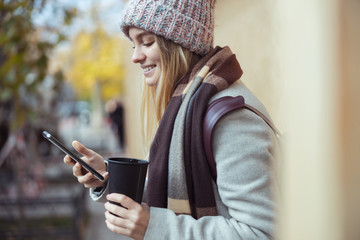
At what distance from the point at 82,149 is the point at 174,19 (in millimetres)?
646

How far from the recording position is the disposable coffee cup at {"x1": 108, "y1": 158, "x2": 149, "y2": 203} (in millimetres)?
1409

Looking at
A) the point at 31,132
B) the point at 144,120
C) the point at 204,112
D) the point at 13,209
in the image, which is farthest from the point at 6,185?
the point at 204,112

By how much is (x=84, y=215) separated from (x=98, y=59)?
14.0 m

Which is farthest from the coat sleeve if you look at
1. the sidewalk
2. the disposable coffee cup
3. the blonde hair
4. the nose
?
the sidewalk

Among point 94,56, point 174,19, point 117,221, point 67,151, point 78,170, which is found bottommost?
point 117,221

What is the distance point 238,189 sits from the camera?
140 cm

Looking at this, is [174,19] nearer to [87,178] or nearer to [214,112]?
[214,112]

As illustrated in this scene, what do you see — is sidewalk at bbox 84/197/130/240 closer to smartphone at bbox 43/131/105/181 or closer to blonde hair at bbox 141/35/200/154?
blonde hair at bbox 141/35/200/154

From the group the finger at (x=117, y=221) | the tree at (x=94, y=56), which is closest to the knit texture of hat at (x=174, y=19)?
the finger at (x=117, y=221)

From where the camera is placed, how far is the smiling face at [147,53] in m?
1.77

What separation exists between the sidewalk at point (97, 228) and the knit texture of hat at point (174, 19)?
4775mm

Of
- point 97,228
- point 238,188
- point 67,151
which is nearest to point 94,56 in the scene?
point 97,228

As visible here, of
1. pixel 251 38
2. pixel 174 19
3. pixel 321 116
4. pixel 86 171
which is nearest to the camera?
pixel 321 116

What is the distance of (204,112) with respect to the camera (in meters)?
1.51
